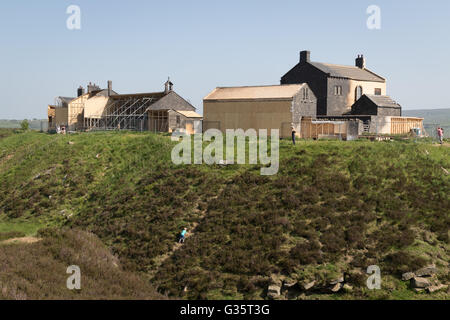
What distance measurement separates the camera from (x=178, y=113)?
59562 mm

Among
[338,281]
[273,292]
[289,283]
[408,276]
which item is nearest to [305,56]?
[408,276]

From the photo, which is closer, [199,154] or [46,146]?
[199,154]

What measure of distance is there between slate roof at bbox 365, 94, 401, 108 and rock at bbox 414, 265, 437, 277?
38.5 meters

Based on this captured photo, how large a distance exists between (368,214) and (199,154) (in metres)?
16.9

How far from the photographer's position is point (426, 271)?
822 inches

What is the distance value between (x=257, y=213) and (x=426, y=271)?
10.5 meters

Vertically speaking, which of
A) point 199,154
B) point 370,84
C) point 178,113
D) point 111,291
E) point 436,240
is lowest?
point 111,291

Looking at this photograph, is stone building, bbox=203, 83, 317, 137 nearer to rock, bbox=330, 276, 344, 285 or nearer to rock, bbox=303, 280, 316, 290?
rock, bbox=330, 276, 344, 285

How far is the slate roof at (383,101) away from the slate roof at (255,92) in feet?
53.2

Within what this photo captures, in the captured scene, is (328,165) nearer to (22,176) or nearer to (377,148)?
(377,148)

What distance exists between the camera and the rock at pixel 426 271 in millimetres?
20797

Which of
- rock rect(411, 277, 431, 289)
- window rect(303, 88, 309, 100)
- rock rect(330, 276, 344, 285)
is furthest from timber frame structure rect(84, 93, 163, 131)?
rock rect(411, 277, 431, 289)

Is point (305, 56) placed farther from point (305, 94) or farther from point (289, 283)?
point (289, 283)
